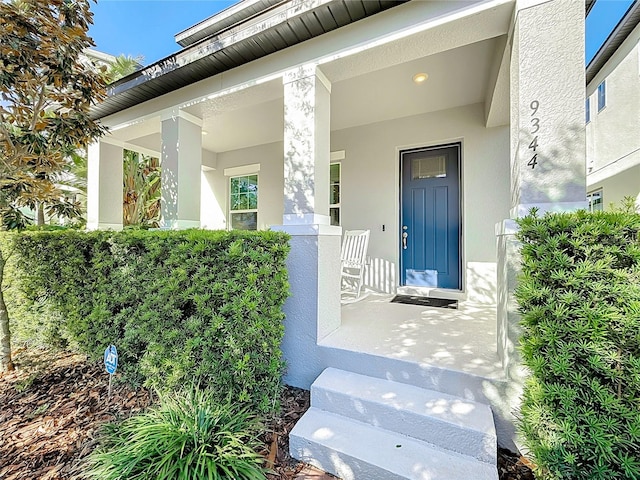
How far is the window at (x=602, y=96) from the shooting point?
6719mm

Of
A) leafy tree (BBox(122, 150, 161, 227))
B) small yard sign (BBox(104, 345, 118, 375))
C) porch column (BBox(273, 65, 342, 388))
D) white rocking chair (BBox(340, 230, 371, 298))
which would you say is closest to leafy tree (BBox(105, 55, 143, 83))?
leafy tree (BBox(122, 150, 161, 227))

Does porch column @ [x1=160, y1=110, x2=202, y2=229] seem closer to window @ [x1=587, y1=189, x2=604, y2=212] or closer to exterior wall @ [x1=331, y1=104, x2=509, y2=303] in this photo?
exterior wall @ [x1=331, y1=104, x2=509, y2=303]

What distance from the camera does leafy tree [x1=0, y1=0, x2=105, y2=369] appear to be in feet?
8.49

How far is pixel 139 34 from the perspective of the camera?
8.09 meters

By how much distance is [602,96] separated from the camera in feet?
22.6

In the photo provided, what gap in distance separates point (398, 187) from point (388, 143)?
0.78 meters

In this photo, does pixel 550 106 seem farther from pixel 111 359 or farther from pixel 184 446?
pixel 111 359

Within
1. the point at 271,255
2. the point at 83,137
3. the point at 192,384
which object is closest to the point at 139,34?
the point at 83,137

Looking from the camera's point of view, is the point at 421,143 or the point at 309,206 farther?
the point at 421,143

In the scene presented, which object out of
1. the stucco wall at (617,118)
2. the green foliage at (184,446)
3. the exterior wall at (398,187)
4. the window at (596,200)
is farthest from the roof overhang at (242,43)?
the window at (596,200)

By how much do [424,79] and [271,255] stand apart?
3049 mm

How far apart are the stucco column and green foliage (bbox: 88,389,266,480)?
238 cm

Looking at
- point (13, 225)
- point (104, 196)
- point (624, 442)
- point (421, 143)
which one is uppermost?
point (421, 143)

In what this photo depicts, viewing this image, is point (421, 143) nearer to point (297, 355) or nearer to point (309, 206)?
point (309, 206)
